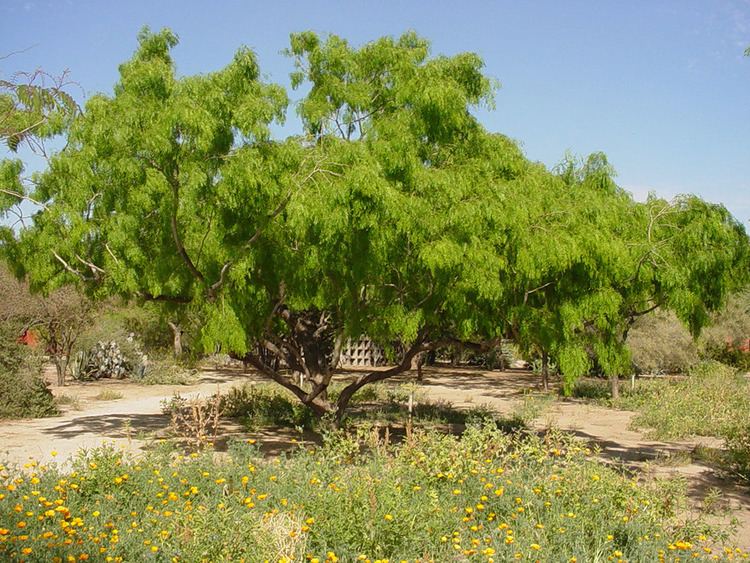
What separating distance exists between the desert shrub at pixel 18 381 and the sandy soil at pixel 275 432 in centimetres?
41

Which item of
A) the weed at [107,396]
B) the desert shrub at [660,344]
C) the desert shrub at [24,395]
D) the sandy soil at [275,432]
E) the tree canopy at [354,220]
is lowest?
the sandy soil at [275,432]

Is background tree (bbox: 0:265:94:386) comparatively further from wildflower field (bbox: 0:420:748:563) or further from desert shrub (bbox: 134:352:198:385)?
wildflower field (bbox: 0:420:748:563)

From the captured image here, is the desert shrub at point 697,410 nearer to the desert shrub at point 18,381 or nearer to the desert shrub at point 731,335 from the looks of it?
the desert shrub at point 731,335

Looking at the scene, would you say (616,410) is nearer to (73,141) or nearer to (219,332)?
(219,332)

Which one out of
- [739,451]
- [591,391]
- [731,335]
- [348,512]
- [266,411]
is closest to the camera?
[348,512]

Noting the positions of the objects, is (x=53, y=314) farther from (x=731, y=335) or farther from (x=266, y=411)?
(x=731, y=335)

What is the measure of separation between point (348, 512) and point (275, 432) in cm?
802

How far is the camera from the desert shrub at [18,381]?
569 inches

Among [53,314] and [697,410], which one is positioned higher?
[53,314]

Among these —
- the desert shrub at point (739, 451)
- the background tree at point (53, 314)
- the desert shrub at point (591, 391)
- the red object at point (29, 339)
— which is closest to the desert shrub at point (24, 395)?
the red object at point (29, 339)

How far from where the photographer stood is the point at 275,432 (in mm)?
13008

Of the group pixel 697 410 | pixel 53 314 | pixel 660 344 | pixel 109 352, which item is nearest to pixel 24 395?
pixel 53 314

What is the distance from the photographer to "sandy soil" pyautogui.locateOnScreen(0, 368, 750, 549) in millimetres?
9359

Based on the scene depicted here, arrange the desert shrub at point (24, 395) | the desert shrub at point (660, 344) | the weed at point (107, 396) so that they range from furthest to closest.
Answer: the desert shrub at point (660, 344) < the weed at point (107, 396) < the desert shrub at point (24, 395)
